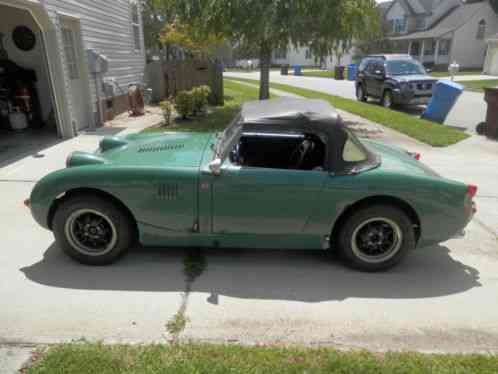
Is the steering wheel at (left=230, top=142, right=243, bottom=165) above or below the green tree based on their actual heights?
below

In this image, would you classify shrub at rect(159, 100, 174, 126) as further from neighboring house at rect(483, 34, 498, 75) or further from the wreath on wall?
neighboring house at rect(483, 34, 498, 75)

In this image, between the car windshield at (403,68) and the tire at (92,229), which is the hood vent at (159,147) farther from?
the car windshield at (403,68)

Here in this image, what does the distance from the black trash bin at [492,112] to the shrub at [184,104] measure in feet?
24.6

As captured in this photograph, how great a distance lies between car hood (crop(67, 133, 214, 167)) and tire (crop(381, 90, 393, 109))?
1185 cm

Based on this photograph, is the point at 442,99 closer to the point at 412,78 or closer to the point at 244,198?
the point at 412,78

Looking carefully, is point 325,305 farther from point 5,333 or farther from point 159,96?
point 159,96

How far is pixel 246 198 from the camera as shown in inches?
129

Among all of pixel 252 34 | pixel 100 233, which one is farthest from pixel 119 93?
pixel 100 233

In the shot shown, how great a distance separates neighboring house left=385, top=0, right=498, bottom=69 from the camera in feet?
131

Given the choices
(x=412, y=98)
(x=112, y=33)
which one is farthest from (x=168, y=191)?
(x=412, y=98)

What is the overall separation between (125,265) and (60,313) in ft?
2.47

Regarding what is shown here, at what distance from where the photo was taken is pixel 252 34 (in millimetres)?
9672

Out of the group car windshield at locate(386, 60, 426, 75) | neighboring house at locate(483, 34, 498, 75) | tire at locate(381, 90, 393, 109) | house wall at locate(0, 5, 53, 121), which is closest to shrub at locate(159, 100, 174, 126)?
house wall at locate(0, 5, 53, 121)

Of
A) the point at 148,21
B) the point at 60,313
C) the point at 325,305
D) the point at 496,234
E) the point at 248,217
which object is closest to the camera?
the point at 60,313
